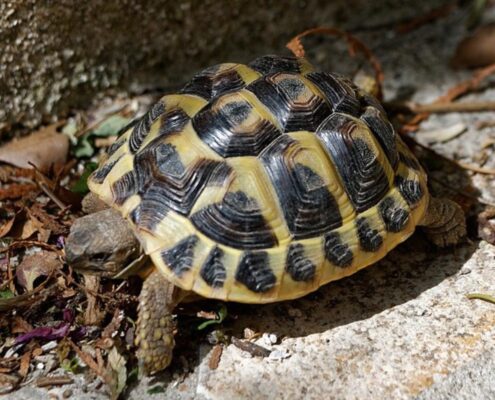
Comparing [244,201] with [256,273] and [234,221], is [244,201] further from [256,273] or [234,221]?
[256,273]

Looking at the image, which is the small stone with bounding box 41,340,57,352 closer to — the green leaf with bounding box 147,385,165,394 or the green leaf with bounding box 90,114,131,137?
the green leaf with bounding box 147,385,165,394

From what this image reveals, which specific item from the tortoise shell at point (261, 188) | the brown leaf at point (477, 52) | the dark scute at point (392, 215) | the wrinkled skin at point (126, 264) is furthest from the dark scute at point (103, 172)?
the brown leaf at point (477, 52)

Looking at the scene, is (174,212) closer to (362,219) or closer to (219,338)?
(219,338)

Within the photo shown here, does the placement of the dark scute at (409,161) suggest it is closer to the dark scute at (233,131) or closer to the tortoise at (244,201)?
the tortoise at (244,201)

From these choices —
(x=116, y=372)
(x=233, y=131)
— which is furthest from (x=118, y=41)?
(x=116, y=372)

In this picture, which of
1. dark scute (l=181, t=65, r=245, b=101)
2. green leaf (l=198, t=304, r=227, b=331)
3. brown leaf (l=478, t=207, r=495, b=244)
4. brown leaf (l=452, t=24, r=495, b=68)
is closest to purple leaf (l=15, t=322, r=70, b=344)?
green leaf (l=198, t=304, r=227, b=331)
